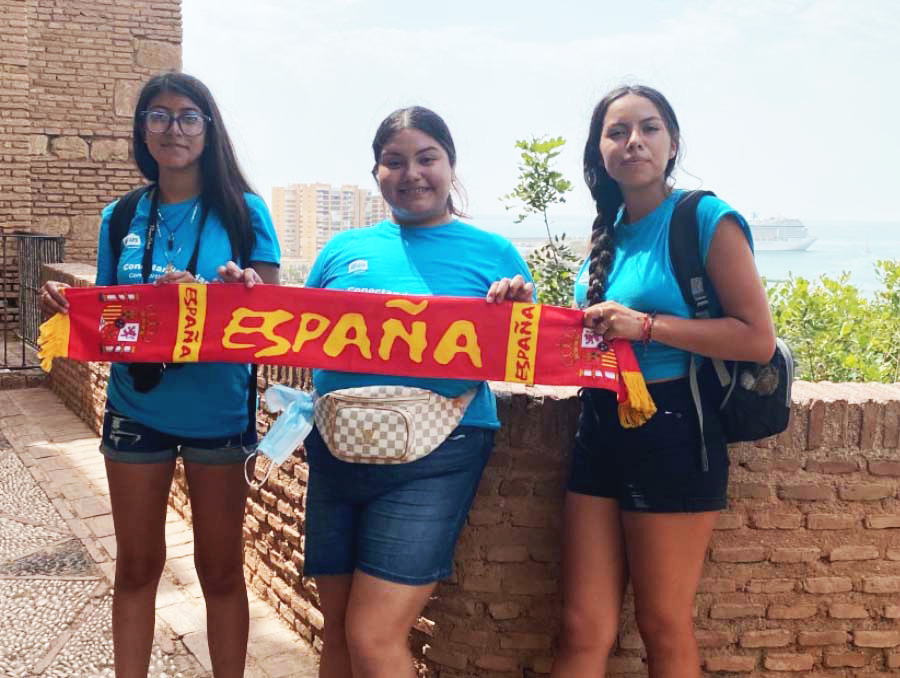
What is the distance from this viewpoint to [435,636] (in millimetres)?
2961

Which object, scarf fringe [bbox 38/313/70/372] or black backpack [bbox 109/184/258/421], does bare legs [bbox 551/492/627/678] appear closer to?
black backpack [bbox 109/184/258/421]

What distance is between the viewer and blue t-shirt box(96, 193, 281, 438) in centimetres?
251

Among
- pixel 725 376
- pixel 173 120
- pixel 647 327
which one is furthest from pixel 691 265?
pixel 173 120

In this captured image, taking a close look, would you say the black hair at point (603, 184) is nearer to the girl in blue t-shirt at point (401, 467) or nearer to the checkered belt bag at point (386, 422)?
the girl in blue t-shirt at point (401, 467)

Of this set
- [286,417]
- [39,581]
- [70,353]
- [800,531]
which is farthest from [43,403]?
[800,531]

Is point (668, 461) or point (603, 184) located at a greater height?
point (603, 184)

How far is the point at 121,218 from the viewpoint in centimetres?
263

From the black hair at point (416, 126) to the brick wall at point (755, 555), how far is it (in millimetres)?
894

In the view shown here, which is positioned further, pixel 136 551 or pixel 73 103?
pixel 73 103

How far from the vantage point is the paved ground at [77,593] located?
11.2ft

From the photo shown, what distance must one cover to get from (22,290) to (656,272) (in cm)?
989

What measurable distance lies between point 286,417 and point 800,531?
176 cm

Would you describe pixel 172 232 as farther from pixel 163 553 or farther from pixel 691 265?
pixel 691 265

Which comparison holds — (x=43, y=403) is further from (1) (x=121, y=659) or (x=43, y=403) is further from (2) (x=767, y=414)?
(2) (x=767, y=414)
